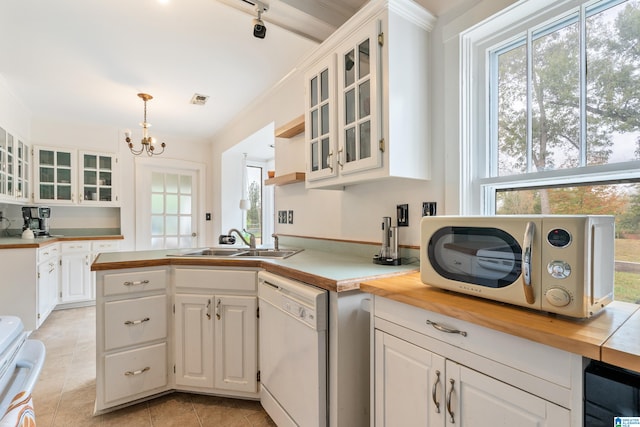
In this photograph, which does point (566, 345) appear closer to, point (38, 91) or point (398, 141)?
point (398, 141)

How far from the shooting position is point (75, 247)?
144 inches

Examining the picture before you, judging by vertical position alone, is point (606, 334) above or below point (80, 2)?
below

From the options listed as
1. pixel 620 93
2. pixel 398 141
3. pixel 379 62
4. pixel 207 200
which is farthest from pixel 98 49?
pixel 620 93

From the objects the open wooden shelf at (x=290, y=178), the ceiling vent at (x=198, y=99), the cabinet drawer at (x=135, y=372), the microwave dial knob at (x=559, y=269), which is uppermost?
the ceiling vent at (x=198, y=99)

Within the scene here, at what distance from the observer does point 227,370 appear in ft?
5.90

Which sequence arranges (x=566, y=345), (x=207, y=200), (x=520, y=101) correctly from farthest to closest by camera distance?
(x=207, y=200) < (x=520, y=101) < (x=566, y=345)

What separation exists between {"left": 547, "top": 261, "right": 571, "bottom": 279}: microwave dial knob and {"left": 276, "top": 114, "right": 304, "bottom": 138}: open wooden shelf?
1.89 meters

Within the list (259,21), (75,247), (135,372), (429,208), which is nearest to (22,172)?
(75,247)

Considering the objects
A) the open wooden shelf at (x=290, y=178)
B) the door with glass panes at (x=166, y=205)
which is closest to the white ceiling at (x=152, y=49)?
the open wooden shelf at (x=290, y=178)

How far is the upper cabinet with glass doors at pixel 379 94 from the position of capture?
4.62ft

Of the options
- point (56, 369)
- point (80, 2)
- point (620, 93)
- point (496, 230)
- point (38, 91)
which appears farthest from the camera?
point (38, 91)

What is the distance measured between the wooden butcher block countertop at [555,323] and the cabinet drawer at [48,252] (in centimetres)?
356

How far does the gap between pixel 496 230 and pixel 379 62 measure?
0.95 m

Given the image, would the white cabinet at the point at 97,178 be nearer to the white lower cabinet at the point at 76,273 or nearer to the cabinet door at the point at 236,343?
the white lower cabinet at the point at 76,273
